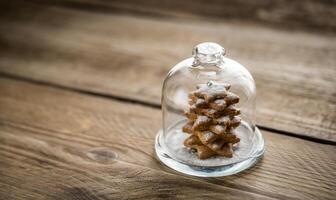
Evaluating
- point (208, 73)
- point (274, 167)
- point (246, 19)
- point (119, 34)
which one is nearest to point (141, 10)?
point (119, 34)

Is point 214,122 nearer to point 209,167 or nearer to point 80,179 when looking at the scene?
point 209,167

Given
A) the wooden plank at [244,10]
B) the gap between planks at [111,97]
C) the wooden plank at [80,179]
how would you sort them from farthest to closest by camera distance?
the wooden plank at [244,10] → the gap between planks at [111,97] → the wooden plank at [80,179]

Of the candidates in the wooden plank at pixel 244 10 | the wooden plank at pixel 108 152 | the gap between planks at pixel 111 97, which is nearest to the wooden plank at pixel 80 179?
the wooden plank at pixel 108 152

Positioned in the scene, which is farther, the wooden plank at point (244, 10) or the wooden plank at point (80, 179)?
the wooden plank at point (244, 10)

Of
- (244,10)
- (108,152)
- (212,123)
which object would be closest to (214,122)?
(212,123)

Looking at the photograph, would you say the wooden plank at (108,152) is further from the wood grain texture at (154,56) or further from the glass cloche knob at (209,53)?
the glass cloche knob at (209,53)

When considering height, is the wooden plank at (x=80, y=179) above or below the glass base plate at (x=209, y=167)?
below
